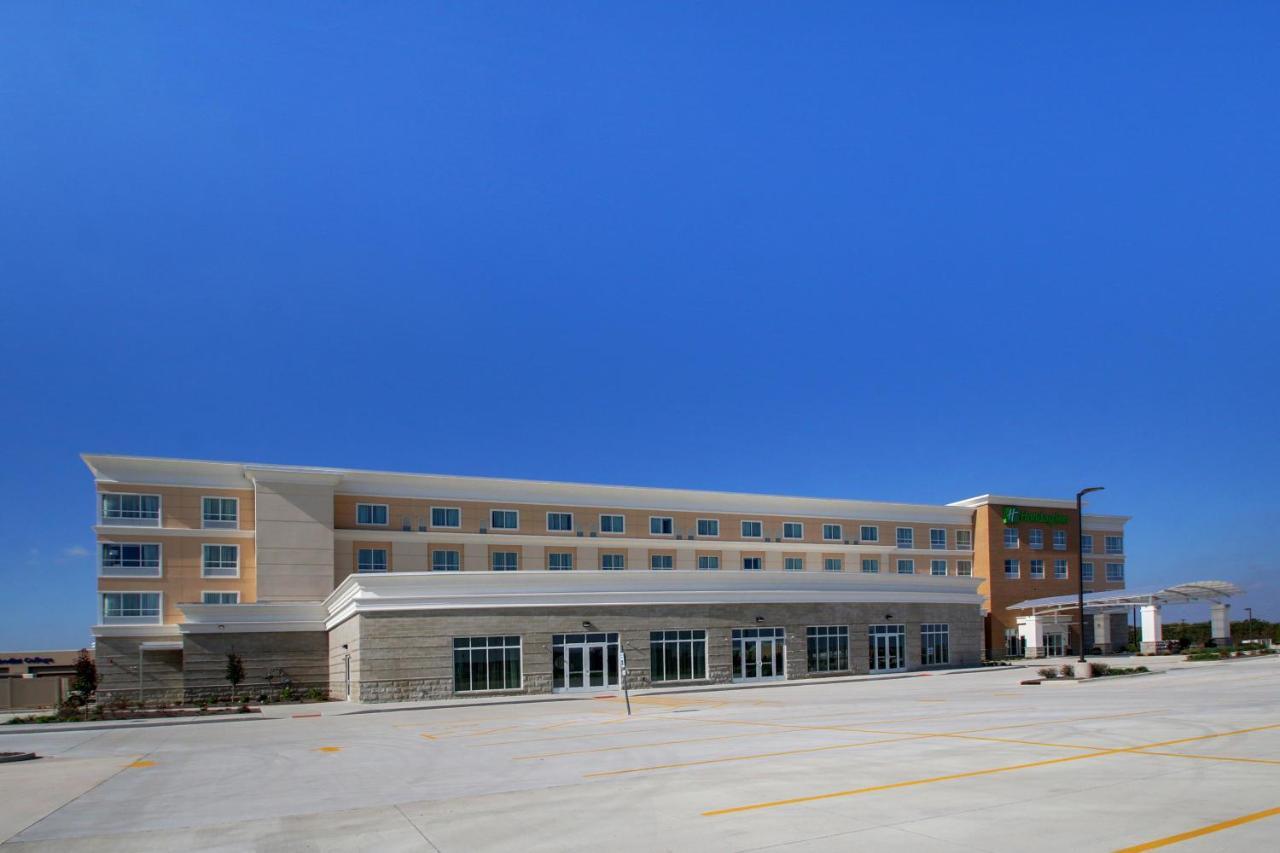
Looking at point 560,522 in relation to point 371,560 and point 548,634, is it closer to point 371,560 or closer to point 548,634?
point 371,560

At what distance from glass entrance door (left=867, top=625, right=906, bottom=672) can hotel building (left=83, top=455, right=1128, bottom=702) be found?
0.11 metres

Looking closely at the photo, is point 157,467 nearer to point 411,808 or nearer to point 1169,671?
point 411,808

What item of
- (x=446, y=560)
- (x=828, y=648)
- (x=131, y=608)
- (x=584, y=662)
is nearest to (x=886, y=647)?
(x=828, y=648)

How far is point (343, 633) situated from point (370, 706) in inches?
249

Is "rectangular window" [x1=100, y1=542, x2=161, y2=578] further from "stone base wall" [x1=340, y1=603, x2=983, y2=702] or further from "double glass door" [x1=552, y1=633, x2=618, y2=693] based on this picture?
"double glass door" [x1=552, y1=633, x2=618, y2=693]

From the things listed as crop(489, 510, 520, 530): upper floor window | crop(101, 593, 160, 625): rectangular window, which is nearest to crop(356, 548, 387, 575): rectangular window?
crop(489, 510, 520, 530): upper floor window

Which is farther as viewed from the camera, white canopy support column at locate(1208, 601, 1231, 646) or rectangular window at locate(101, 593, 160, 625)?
white canopy support column at locate(1208, 601, 1231, 646)

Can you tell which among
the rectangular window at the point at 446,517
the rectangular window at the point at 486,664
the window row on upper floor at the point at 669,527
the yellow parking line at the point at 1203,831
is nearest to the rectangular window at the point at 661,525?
the window row on upper floor at the point at 669,527

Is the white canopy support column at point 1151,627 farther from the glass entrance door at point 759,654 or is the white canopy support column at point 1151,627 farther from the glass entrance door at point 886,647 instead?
the glass entrance door at point 759,654

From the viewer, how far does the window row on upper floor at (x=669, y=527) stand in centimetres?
5325

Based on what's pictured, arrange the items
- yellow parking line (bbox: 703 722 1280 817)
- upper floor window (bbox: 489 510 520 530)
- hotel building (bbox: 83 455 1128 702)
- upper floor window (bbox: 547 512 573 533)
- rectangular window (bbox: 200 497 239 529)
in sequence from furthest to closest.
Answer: upper floor window (bbox: 547 512 573 533), upper floor window (bbox: 489 510 520 530), rectangular window (bbox: 200 497 239 529), hotel building (bbox: 83 455 1128 702), yellow parking line (bbox: 703 722 1280 817)

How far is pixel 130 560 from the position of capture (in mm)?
48188

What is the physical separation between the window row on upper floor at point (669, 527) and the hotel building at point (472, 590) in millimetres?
127

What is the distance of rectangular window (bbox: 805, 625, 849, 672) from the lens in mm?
46125
